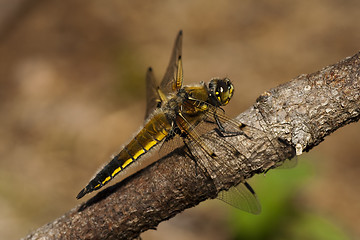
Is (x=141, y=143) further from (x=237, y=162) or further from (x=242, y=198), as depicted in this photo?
(x=237, y=162)

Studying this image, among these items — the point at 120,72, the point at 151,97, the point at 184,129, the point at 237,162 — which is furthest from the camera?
the point at 120,72

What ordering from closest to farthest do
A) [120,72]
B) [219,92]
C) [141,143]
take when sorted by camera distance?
1. [141,143]
2. [219,92]
3. [120,72]

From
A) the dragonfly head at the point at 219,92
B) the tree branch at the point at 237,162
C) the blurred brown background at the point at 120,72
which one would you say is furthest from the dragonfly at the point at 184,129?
the blurred brown background at the point at 120,72

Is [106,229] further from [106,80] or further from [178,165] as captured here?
[106,80]

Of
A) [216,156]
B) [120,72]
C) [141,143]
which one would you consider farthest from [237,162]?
[120,72]

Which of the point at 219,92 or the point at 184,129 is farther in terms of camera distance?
the point at 219,92

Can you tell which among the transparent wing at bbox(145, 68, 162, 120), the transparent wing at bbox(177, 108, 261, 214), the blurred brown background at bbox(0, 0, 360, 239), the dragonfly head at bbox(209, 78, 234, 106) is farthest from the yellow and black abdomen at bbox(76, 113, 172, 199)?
the blurred brown background at bbox(0, 0, 360, 239)

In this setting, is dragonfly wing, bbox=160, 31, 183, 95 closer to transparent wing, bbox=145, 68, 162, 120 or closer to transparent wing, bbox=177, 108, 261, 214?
transparent wing, bbox=145, 68, 162, 120
